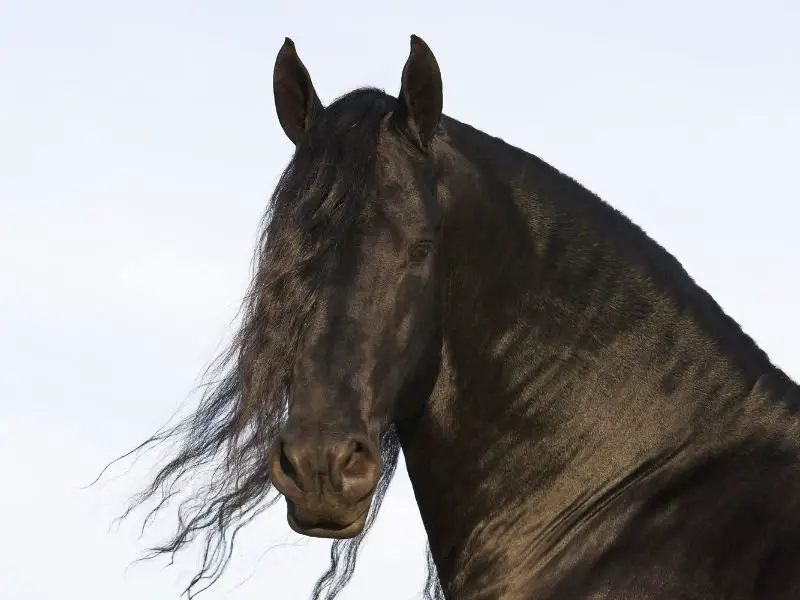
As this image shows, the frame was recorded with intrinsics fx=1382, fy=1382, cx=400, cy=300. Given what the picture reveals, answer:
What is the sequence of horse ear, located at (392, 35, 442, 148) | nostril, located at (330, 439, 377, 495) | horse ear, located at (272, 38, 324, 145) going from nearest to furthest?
nostril, located at (330, 439, 377, 495) < horse ear, located at (392, 35, 442, 148) < horse ear, located at (272, 38, 324, 145)

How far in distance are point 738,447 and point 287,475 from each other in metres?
1.62

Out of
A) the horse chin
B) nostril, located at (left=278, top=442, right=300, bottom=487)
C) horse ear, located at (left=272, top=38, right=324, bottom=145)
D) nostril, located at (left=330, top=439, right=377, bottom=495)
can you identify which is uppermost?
horse ear, located at (left=272, top=38, right=324, bottom=145)

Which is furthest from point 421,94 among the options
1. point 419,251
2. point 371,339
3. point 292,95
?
point 371,339

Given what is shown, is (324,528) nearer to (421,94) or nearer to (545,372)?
(545,372)

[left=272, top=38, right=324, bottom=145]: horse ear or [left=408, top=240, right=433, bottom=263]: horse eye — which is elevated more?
[left=272, top=38, right=324, bottom=145]: horse ear

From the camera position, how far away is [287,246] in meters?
5.07

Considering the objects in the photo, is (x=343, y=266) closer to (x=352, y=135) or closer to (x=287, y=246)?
(x=287, y=246)

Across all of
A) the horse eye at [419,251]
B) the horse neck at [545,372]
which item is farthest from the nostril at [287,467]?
the horse eye at [419,251]

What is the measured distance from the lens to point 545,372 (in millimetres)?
5141

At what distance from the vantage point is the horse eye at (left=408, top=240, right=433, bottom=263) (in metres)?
5.07

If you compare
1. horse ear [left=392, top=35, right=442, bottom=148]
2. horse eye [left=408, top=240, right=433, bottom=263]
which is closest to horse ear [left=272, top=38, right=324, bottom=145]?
horse ear [left=392, top=35, right=442, bottom=148]

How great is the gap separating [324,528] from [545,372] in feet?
3.42

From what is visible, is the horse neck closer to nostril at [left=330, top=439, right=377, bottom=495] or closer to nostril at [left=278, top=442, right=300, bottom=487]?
nostril at [left=330, top=439, right=377, bottom=495]

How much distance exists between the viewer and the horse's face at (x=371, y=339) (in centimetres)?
466
